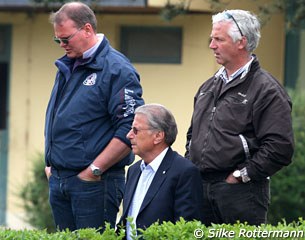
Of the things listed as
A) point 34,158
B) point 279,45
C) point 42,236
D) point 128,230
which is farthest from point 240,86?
point 279,45

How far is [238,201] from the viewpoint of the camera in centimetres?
559

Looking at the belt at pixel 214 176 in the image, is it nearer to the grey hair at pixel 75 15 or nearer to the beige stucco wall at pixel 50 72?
the grey hair at pixel 75 15

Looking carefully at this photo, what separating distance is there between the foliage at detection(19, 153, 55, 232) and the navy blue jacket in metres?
3.91

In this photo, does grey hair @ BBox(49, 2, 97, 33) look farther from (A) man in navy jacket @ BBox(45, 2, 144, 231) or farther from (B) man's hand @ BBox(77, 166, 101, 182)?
(B) man's hand @ BBox(77, 166, 101, 182)

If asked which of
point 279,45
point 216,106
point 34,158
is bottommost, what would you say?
point 34,158

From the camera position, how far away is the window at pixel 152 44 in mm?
11359

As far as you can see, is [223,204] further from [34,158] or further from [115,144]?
[34,158]

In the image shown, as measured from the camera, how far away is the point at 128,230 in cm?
560

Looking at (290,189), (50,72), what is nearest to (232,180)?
(290,189)

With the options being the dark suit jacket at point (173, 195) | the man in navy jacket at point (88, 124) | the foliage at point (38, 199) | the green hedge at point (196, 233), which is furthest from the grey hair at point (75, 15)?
the foliage at point (38, 199)

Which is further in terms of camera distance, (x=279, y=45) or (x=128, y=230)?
(x=279, y=45)

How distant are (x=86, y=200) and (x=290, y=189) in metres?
3.46

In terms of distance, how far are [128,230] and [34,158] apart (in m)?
4.73

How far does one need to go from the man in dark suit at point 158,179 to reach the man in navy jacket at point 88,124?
0.82ft
